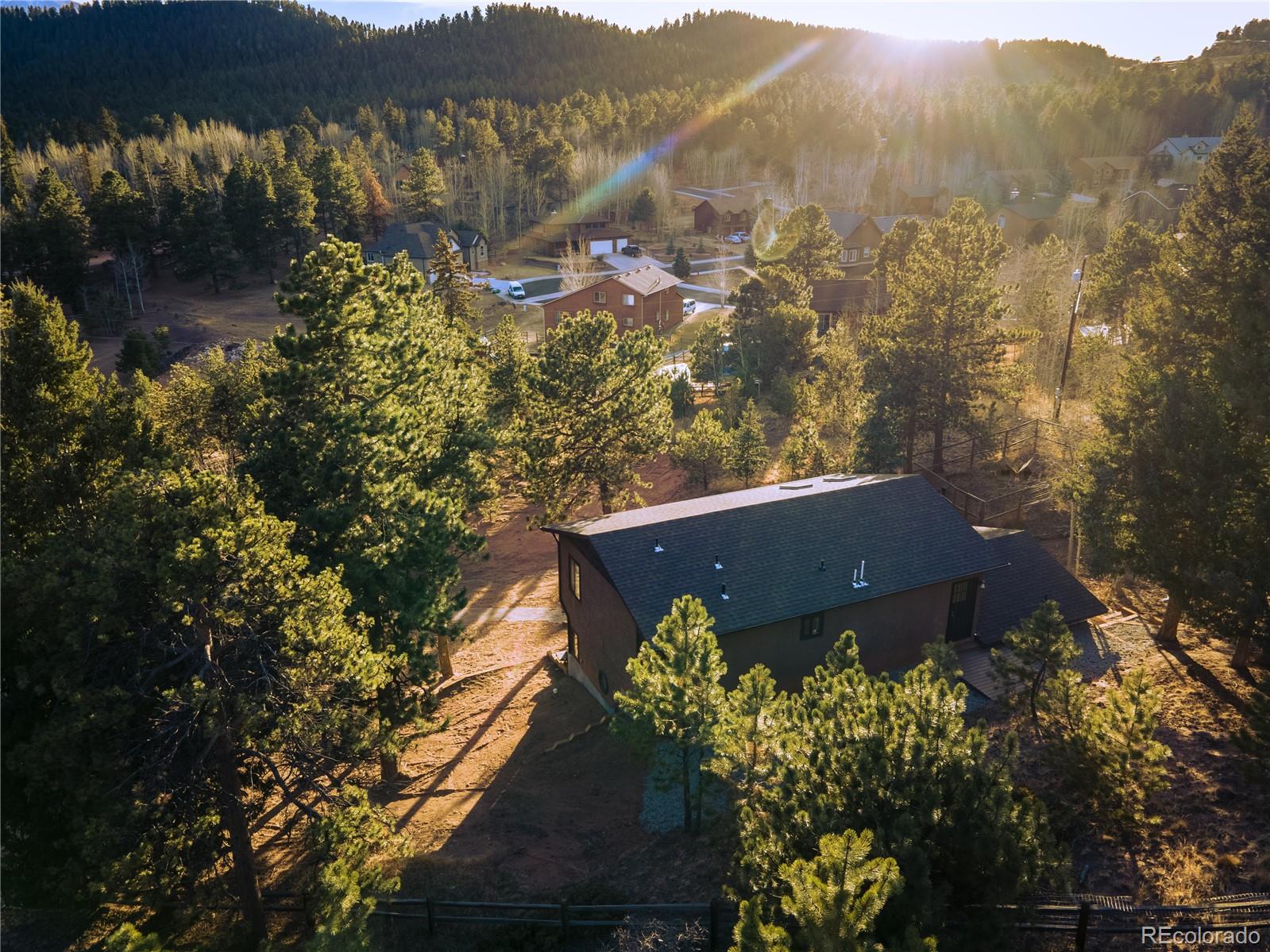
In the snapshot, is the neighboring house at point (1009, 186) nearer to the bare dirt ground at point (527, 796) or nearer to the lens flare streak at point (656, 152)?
the lens flare streak at point (656, 152)

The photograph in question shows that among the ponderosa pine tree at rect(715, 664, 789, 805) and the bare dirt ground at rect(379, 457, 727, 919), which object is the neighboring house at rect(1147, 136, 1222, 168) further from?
the ponderosa pine tree at rect(715, 664, 789, 805)

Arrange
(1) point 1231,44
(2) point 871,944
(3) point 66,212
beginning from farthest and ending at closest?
(1) point 1231,44, (3) point 66,212, (2) point 871,944

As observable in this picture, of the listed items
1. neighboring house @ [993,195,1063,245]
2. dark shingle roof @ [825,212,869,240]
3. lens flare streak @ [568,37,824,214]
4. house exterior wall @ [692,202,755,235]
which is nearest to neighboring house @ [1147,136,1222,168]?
neighboring house @ [993,195,1063,245]

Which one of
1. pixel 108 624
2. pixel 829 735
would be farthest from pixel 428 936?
pixel 829 735

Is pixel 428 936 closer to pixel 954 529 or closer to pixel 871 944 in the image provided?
pixel 871 944

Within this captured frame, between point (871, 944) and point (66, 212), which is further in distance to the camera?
point (66, 212)

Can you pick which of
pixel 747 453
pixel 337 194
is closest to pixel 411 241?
pixel 337 194
